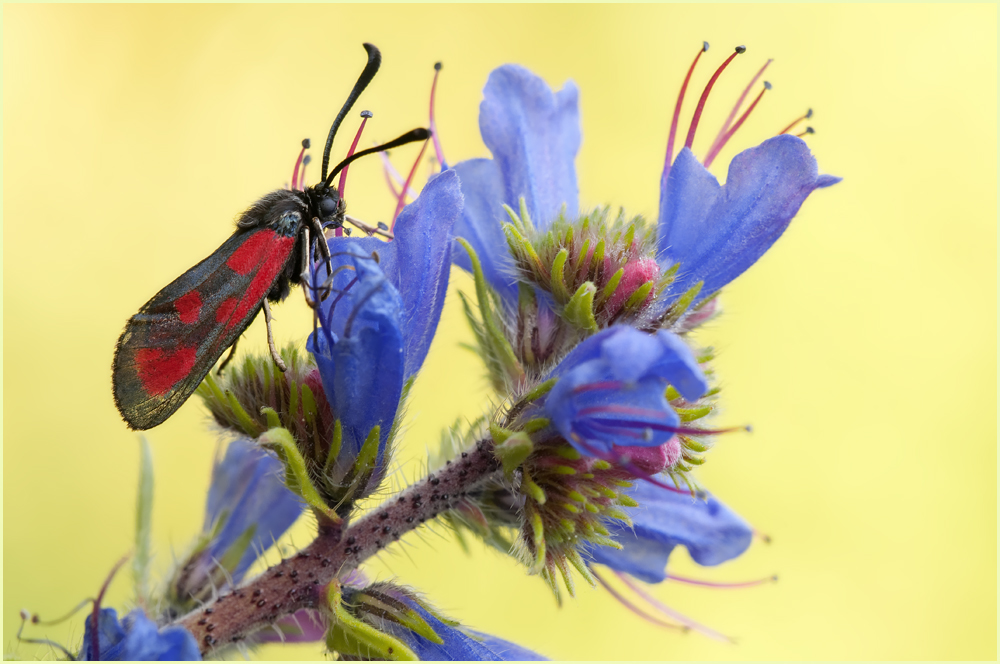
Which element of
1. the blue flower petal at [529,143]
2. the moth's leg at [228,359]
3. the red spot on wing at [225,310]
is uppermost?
the blue flower petal at [529,143]

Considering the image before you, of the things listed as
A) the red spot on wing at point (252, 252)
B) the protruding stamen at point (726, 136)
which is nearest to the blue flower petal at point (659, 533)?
the protruding stamen at point (726, 136)

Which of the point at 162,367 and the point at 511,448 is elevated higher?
the point at 162,367

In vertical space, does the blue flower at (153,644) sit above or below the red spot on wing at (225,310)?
below

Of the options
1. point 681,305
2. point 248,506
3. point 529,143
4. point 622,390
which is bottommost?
point 248,506

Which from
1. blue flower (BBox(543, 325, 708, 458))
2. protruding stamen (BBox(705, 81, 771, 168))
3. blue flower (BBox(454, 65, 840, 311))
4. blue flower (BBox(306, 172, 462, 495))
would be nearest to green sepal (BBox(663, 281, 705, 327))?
blue flower (BBox(454, 65, 840, 311))

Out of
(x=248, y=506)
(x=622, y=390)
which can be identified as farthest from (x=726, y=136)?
(x=248, y=506)

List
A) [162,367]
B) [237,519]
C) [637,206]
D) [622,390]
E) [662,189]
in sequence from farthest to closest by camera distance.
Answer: [637,206] → [237,519] → [662,189] → [162,367] → [622,390]

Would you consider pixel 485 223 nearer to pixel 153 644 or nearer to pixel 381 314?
pixel 381 314

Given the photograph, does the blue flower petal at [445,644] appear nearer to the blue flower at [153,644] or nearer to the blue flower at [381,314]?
the blue flower at [381,314]

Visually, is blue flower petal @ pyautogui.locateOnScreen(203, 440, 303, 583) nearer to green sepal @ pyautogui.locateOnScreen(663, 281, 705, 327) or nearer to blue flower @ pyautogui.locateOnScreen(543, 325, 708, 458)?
blue flower @ pyautogui.locateOnScreen(543, 325, 708, 458)
